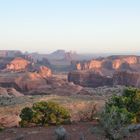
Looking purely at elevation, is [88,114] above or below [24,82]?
above

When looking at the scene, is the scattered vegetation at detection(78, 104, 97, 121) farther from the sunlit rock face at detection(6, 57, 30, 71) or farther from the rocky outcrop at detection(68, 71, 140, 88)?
the sunlit rock face at detection(6, 57, 30, 71)

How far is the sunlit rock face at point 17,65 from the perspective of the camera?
186m

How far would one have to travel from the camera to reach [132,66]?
19688 cm

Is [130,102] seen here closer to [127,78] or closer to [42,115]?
[42,115]

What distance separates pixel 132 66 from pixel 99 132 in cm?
17815

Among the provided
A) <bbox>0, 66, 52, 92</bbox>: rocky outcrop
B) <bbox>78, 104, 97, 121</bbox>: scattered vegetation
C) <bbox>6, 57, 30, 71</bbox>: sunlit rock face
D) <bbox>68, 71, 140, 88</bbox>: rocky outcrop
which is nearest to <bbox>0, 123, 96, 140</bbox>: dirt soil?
<bbox>78, 104, 97, 121</bbox>: scattered vegetation

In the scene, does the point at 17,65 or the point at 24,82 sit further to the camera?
the point at 17,65

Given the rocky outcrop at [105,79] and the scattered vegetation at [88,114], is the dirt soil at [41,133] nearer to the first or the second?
the scattered vegetation at [88,114]

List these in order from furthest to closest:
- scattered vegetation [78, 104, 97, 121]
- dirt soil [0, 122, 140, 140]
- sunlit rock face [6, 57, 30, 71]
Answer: sunlit rock face [6, 57, 30, 71] → scattered vegetation [78, 104, 97, 121] → dirt soil [0, 122, 140, 140]

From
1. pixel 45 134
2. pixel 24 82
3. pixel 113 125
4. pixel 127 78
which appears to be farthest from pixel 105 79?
pixel 113 125

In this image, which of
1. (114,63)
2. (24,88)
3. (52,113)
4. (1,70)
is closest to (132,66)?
(114,63)

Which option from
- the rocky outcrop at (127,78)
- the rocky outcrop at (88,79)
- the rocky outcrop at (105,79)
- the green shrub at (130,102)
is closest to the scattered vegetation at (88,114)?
the green shrub at (130,102)

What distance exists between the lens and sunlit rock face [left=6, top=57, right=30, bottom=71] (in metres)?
186

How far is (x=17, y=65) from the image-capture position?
189500mm
